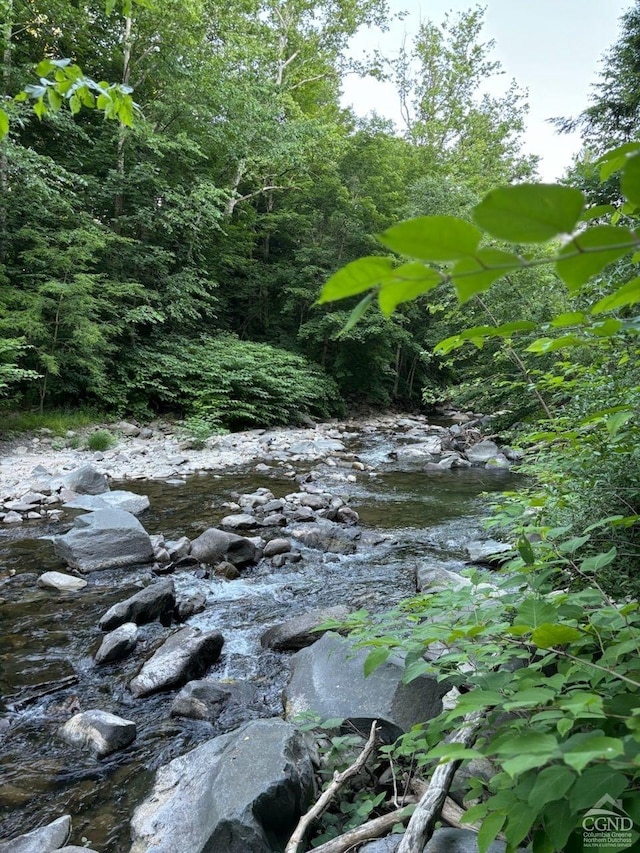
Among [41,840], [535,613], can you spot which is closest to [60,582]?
[41,840]

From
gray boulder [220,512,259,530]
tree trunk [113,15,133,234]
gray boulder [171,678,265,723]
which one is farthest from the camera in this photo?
tree trunk [113,15,133,234]

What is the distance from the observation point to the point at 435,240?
37 centimetres

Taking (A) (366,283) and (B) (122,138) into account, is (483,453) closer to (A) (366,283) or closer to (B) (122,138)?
(A) (366,283)

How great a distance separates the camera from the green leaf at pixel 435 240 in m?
0.36

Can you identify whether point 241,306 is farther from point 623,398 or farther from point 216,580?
point 623,398

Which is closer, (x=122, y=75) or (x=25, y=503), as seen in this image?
(x=25, y=503)

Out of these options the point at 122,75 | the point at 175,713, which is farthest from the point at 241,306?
the point at 175,713

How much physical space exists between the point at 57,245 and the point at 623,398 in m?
12.0

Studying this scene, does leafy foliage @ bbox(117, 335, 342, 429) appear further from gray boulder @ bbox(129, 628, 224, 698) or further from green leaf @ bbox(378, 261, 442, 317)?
green leaf @ bbox(378, 261, 442, 317)

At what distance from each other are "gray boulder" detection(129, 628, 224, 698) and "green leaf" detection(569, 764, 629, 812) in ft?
9.27

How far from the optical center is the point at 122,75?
13.5m

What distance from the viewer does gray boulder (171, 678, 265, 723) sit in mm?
2695

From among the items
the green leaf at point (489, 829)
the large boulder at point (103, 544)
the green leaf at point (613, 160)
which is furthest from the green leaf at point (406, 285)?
the large boulder at point (103, 544)

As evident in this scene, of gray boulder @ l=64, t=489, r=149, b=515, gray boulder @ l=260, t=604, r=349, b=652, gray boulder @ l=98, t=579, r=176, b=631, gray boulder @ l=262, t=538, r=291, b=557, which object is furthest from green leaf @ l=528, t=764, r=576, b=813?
gray boulder @ l=64, t=489, r=149, b=515
